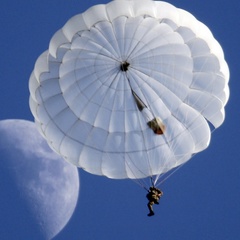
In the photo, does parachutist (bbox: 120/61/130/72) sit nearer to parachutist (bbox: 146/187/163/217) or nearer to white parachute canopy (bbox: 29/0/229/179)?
white parachute canopy (bbox: 29/0/229/179)

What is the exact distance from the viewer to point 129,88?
36.1 metres

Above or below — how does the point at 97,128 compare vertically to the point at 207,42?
below

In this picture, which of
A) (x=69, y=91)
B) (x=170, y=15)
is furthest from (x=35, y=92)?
(x=170, y=15)

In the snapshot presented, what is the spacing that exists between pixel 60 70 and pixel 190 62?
531 cm

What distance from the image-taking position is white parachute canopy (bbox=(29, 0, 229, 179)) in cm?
3556

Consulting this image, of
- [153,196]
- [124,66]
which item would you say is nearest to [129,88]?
[124,66]

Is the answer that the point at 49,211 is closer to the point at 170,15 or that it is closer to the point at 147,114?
the point at 147,114

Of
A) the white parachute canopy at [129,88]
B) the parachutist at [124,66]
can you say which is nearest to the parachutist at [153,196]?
the white parachute canopy at [129,88]

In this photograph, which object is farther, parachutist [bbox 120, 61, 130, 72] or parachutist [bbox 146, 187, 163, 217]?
parachutist [bbox 146, 187, 163, 217]

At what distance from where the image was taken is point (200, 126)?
Result: 120ft

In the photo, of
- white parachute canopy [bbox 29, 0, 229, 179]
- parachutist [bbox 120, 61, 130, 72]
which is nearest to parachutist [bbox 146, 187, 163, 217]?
white parachute canopy [bbox 29, 0, 229, 179]

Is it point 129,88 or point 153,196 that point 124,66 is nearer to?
point 129,88

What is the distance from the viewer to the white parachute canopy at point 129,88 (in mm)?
35562

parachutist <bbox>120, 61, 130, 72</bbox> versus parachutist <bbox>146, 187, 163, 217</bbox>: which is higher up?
parachutist <bbox>120, 61, 130, 72</bbox>
